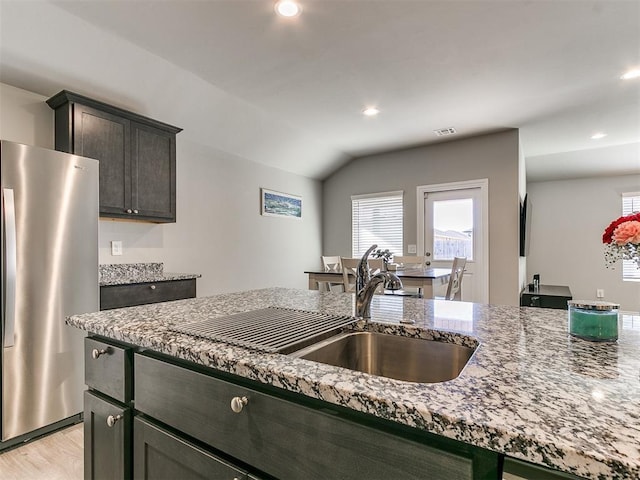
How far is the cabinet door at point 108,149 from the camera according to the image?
2.53m

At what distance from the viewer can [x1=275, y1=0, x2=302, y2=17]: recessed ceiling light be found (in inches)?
83.3

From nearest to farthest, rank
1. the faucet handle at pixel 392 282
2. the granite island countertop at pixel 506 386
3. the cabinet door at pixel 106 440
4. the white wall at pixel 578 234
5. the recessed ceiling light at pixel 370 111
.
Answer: the granite island countertop at pixel 506 386 < the cabinet door at pixel 106 440 < the faucet handle at pixel 392 282 < the recessed ceiling light at pixel 370 111 < the white wall at pixel 578 234

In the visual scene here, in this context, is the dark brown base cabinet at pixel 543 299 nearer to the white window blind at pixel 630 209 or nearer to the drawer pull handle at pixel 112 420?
the white window blind at pixel 630 209

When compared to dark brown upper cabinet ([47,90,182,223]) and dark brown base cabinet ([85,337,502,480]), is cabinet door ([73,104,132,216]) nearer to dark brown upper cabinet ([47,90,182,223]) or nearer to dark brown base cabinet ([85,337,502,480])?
dark brown upper cabinet ([47,90,182,223])

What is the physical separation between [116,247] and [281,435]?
2955 millimetres

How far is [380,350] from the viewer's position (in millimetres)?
1146

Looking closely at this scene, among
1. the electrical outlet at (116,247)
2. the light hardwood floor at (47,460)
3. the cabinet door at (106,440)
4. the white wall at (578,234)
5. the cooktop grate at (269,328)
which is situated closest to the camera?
the cooktop grate at (269,328)

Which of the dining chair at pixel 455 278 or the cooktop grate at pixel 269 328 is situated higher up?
the cooktop grate at pixel 269 328

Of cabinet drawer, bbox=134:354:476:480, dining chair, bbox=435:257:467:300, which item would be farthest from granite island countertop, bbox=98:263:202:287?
dining chair, bbox=435:257:467:300

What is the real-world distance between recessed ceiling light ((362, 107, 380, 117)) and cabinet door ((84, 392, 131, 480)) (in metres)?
3.56

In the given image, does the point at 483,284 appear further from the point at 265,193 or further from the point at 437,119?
the point at 265,193


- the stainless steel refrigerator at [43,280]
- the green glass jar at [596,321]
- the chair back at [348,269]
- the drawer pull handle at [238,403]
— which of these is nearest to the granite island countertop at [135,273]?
the stainless steel refrigerator at [43,280]

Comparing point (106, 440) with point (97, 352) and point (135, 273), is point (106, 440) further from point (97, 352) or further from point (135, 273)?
point (135, 273)

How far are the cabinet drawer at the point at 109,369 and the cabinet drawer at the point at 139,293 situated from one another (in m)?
1.42
